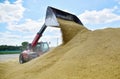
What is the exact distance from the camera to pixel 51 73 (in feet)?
18.2

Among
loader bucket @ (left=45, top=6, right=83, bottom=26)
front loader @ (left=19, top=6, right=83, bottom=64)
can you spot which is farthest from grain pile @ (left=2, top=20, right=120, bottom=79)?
front loader @ (left=19, top=6, right=83, bottom=64)

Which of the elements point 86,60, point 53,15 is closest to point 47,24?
point 53,15

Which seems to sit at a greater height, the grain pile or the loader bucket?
the loader bucket

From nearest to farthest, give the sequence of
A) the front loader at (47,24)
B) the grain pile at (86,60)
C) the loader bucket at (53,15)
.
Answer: the grain pile at (86,60), the loader bucket at (53,15), the front loader at (47,24)

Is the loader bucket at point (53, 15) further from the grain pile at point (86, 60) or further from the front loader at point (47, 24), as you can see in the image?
the grain pile at point (86, 60)

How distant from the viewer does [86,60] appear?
18.4ft

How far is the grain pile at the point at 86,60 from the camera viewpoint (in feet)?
16.3

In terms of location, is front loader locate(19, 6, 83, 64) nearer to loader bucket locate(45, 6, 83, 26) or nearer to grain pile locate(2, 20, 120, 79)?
loader bucket locate(45, 6, 83, 26)

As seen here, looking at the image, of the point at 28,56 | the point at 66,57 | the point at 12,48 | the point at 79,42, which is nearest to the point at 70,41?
the point at 79,42

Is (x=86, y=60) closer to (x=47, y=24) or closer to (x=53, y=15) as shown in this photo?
(x=53, y=15)

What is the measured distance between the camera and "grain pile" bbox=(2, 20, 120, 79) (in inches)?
196

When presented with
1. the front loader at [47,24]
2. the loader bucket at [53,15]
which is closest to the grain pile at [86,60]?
the loader bucket at [53,15]

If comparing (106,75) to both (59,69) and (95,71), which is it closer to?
(95,71)

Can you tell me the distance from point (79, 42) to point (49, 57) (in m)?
1.09
